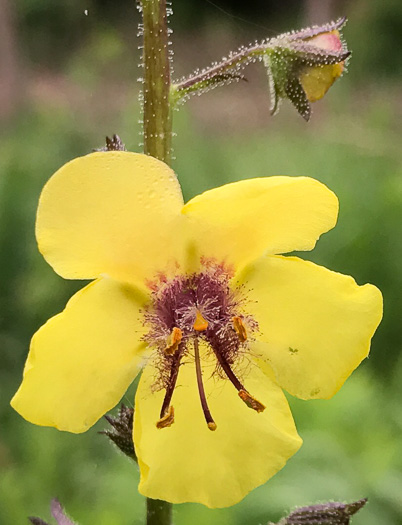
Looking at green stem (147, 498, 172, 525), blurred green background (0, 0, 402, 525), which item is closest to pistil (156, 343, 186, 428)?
green stem (147, 498, 172, 525)

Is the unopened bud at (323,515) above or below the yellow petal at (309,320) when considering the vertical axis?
below

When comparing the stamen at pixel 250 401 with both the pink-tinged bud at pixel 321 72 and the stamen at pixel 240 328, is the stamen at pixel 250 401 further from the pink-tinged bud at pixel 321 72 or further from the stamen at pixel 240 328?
the pink-tinged bud at pixel 321 72

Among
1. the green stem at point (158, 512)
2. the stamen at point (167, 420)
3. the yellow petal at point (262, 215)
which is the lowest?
the green stem at point (158, 512)

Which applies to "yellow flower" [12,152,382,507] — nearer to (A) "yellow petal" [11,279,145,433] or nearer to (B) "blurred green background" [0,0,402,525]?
(A) "yellow petal" [11,279,145,433]

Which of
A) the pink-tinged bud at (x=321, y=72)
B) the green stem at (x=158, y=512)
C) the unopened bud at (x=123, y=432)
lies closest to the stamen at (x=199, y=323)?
the unopened bud at (x=123, y=432)

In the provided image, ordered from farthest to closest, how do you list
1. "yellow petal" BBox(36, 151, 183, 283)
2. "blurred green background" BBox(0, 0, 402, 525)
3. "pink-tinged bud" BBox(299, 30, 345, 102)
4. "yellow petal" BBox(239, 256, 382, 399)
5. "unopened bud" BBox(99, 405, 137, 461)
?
"blurred green background" BBox(0, 0, 402, 525) < "pink-tinged bud" BBox(299, 30, 345, 102) < "unopened bud" BBox(99, 405, 137, 461) < "yellow petal" BBox(239, 256, 382, 399) < "yellow petal" BBox(36, 151, 183, 283)

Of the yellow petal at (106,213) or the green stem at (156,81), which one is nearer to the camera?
the yellow petal at (106,213)

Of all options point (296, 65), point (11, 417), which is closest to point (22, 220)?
point (11, 417)
